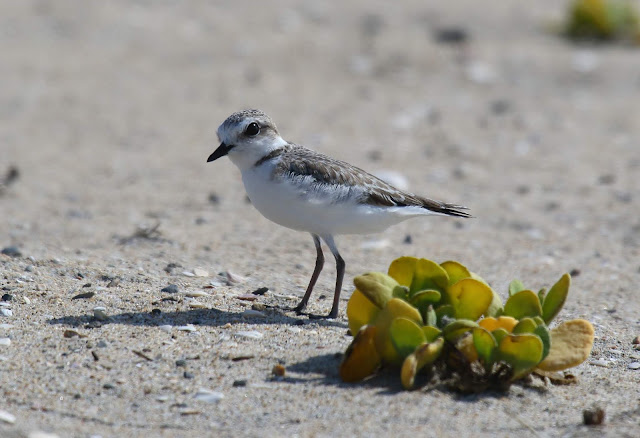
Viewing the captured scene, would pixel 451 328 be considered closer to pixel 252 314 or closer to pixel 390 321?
pixel 390 321

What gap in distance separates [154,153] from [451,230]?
3757 mm

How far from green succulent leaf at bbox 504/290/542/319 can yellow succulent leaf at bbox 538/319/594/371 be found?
0.13 meters

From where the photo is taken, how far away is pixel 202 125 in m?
10.7

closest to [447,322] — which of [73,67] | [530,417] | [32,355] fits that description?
[530,417]

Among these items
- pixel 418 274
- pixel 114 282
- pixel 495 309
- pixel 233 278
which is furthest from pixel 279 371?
pixel 233 278

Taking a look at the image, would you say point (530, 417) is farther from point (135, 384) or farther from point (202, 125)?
point (202, 125)

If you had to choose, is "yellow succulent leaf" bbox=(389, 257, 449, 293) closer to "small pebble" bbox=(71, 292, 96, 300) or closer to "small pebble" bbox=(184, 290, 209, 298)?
"small pebble" bbox=(184, 290, 209, 298)

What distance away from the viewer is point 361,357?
3.88m

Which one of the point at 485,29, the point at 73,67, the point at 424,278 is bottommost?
the point at 424,278

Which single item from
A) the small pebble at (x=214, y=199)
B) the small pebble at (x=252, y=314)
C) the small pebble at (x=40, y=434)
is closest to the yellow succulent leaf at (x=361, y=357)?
the small pebble at (x=252, y=314)

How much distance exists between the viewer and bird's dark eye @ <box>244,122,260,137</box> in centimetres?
497

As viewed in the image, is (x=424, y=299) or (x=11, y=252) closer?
(x=424, y=299)

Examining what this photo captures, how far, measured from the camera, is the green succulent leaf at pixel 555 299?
402 centimetres

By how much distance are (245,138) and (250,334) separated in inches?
45.1
